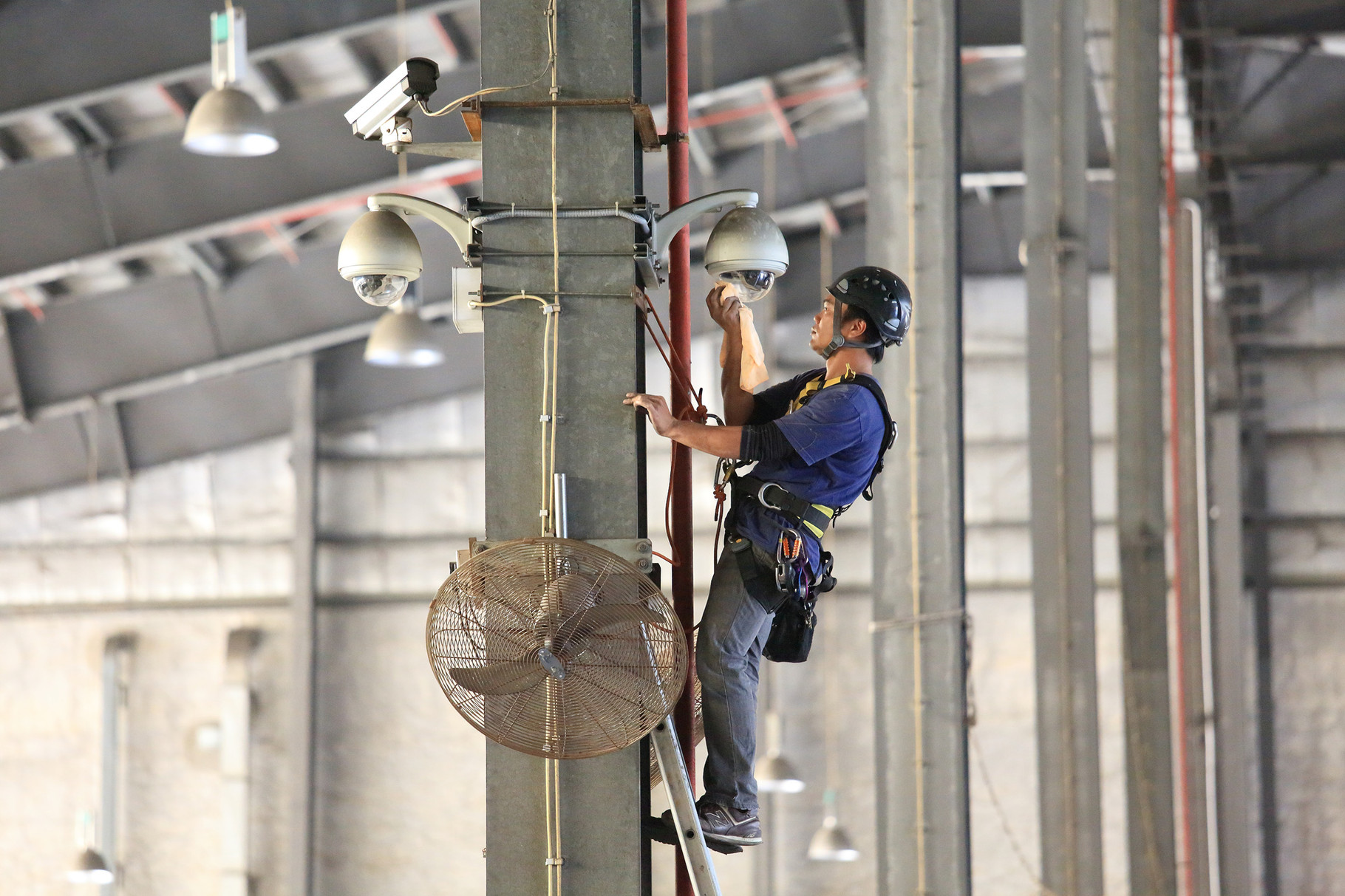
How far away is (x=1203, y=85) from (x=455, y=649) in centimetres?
1705

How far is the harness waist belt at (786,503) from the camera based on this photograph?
5.12m

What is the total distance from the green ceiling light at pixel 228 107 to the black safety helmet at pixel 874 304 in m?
7.01

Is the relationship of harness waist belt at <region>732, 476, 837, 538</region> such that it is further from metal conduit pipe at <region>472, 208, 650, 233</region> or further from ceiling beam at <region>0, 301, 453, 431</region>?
ceiling beam at <region>0, 301, 453, 431</region>

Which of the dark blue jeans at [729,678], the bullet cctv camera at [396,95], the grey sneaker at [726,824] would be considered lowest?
the grey sneaker at [726,824]

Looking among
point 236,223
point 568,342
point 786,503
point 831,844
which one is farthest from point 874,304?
point 831,844

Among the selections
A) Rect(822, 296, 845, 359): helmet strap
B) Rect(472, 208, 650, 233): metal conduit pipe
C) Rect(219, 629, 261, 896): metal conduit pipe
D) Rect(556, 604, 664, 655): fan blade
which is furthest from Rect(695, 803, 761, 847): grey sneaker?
Rect(219, 629, 261, 896): metal conduit pipe

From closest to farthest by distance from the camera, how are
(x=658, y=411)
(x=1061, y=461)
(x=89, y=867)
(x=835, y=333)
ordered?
(x=658, y=411)
(x=835, y=333)
(x=1061, y=461)
(x=89, y=867)

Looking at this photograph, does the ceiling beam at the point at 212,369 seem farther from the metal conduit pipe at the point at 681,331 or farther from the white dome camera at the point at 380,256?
the white dome camera at the point at 380,256

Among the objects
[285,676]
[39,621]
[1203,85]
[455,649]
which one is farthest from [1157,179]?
[39,621]

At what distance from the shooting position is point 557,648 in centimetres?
470

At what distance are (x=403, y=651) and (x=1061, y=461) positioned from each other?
1191cm

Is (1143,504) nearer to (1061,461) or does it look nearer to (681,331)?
(1061,461)

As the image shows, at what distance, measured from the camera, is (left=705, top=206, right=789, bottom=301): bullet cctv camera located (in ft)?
17.0

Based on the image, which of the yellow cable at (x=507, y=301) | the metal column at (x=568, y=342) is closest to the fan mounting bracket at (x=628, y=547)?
the metal column at (x=568, y=342)
